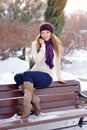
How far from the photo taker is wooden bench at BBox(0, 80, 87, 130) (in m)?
4.39

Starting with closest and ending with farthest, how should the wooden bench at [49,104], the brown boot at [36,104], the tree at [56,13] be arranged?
1. the wooden bench at [49,104]
2. the brown boot at [36,104]
3. the tree at [56,13]

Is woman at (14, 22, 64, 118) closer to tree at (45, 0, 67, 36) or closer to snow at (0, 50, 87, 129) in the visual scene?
snow at (0, 50, 87, 129)

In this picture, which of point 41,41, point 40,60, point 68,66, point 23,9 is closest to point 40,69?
point 40,60

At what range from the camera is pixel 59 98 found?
5.21 m

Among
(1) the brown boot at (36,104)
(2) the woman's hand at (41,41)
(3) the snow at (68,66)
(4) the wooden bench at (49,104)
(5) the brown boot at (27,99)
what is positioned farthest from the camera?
(3) the snow at (68,66)

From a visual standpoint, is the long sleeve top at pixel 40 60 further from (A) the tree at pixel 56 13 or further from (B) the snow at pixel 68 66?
(A) the tree at pixel 56 13

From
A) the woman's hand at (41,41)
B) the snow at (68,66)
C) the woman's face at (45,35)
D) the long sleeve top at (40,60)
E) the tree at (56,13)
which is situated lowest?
the snow at (68,66)

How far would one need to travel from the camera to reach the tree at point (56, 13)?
398 inches

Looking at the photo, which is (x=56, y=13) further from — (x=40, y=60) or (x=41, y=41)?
(x=40, y=60)

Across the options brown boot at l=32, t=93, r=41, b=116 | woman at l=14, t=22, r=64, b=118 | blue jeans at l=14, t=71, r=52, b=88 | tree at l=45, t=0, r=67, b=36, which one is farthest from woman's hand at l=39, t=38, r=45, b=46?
tree at l=45, t=0, r=67, b=36

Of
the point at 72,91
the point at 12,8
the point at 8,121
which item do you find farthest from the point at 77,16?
the point at 8,121

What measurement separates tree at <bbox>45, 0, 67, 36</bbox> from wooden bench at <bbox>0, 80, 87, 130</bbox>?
16.6 ft

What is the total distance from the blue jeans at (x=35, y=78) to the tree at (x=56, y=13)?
5560 mm

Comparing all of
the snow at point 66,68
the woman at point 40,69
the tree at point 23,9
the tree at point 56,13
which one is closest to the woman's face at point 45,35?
the woman at point 40,69
